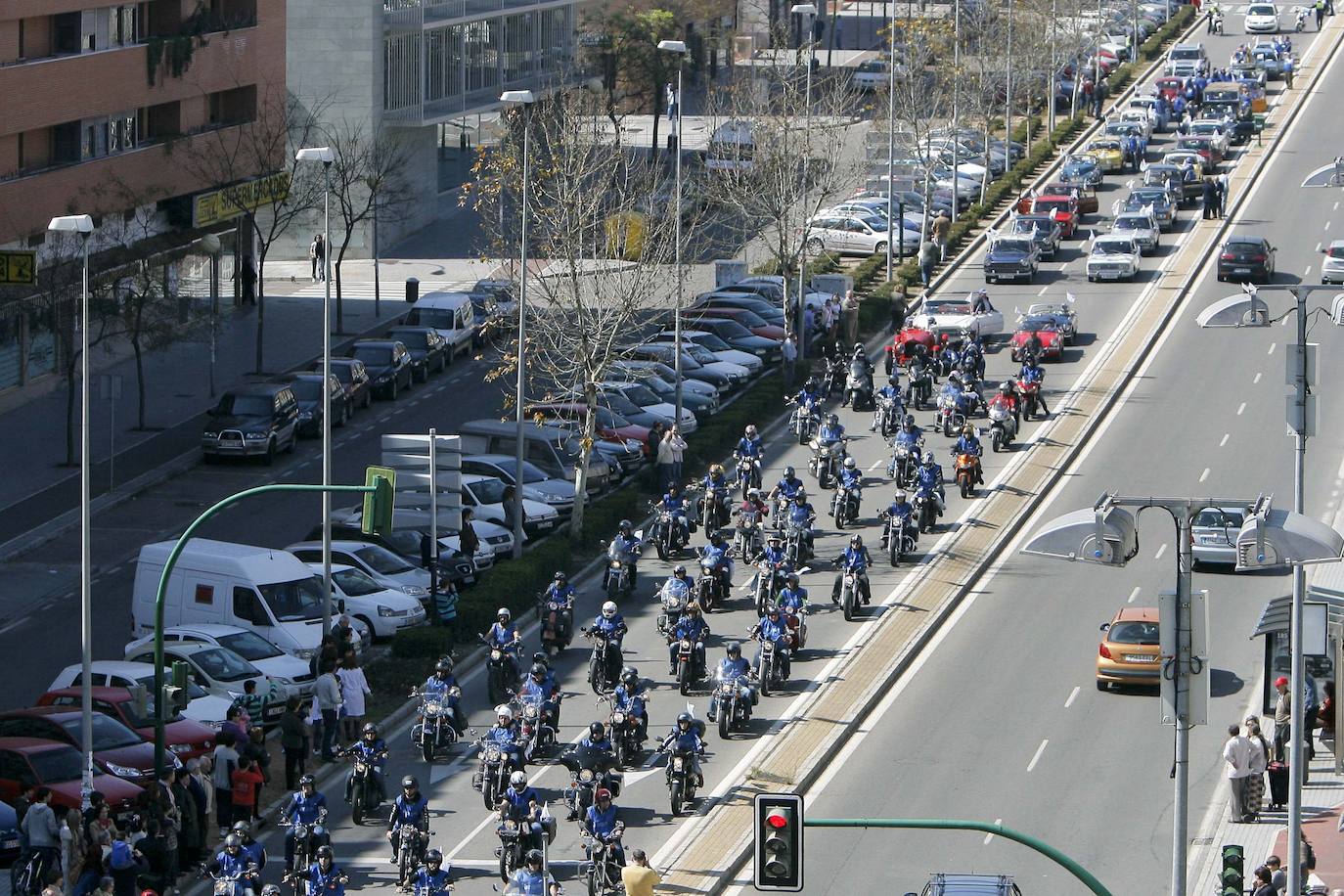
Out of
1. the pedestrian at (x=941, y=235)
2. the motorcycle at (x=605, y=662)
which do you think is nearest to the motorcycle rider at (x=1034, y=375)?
the pedestrian at (x=941, y=235)

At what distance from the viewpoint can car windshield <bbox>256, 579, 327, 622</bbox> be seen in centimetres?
3772

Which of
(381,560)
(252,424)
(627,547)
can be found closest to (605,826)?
(627,547)

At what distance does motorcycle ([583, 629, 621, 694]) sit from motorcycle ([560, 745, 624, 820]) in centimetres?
358

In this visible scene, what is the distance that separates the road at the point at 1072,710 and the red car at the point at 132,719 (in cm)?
830

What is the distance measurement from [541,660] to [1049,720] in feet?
24.8

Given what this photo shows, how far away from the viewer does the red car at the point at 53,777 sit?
3030 cm

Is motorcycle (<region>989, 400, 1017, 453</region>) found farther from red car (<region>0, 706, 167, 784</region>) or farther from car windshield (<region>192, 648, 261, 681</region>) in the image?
red car (<region>0, 706, 167, 784</region>)

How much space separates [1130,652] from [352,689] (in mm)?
11544

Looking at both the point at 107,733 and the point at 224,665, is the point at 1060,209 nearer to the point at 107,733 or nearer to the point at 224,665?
the point at 224,665

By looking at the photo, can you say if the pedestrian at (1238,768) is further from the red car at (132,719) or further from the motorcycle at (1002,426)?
the motorcycle at (1002,426)

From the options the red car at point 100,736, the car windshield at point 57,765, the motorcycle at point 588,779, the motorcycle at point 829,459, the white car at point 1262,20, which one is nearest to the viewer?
the motorcycle at point 588,779

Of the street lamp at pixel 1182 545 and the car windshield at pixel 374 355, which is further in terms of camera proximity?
the car windshield at pixel 374 355

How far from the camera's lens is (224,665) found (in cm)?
3509

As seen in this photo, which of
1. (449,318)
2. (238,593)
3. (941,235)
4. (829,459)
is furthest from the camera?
(941,235)
